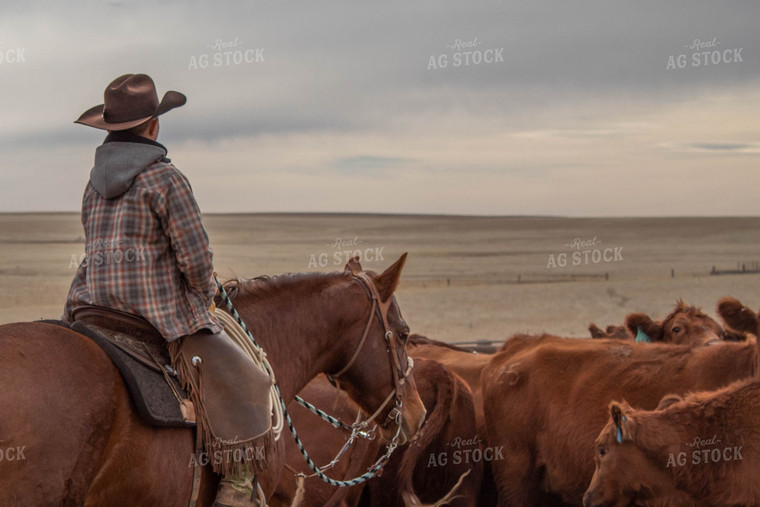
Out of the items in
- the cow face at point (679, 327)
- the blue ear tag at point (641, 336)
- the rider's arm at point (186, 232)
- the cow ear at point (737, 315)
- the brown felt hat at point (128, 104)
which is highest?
the brown felt hat at point (128, 104)

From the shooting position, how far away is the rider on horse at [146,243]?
147 inches

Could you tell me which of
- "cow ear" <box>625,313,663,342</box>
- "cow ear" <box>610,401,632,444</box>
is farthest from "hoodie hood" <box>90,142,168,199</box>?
"cow ear" <box>625,313,663,342</box>

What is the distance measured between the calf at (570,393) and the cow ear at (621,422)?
144 cm

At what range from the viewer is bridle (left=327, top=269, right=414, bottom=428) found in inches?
184

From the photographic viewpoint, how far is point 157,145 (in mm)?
3900

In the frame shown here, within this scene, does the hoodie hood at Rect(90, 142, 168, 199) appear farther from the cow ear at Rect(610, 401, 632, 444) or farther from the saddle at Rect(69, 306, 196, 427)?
the cow ear at Rect(610, 401, 632, 444)

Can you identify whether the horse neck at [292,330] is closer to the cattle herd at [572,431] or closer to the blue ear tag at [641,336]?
the cattle herd at [572,431]

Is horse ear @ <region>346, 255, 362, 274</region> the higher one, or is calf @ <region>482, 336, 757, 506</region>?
horse ear @ <region>346, 255, 362, 274</region>

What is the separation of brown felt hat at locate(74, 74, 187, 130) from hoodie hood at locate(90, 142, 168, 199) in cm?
10

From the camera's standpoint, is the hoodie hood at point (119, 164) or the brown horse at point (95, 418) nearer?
the brown horse at point (95, 418)

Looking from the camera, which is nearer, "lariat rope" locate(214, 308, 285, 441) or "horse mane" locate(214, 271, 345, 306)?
"lariat rope" locate(214, 308, 285, 441)

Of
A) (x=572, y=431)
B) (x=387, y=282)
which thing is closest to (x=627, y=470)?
(x=572, y=431)

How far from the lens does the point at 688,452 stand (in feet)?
18.3

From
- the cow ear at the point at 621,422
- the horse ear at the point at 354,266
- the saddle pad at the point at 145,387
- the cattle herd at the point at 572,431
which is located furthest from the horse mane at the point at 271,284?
the cow ear at the point at 621,422
